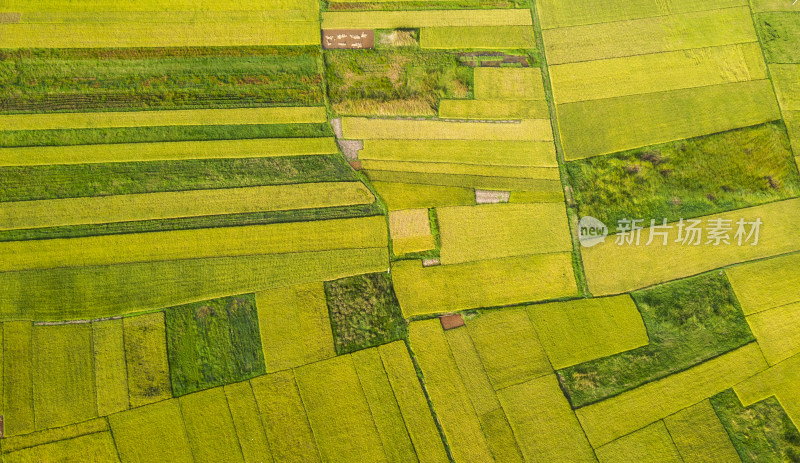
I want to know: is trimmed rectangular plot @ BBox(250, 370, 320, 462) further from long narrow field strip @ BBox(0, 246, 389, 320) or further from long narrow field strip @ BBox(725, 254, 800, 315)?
long narrow field strip @ BBox(725, 254, 800, 315)

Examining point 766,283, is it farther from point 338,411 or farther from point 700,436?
point 338,411

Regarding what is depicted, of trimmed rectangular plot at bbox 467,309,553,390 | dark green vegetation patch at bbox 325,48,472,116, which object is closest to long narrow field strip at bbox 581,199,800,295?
trimmed rectangular plot at bbox 467,309,553,390

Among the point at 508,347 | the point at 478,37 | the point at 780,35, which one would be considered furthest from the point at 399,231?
the point at 780,35

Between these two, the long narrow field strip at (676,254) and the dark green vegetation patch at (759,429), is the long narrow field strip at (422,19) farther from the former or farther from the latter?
the dark green vegetation patch at (759,429)

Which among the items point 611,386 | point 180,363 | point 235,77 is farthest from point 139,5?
point 611,386

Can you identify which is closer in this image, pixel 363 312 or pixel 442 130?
pixel 363 312

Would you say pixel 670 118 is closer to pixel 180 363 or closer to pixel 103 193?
pixel 180 363
